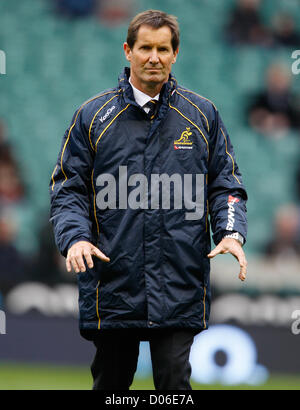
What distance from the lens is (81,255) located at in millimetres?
3373

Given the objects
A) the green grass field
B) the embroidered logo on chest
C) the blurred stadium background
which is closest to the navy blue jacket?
the embroidered logo on chest

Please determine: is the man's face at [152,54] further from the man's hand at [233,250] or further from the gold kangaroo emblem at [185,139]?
the man's hand at [233,250]

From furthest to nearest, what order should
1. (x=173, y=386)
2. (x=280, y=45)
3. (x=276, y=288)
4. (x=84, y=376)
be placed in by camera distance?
(x=280, y=45)
(x=276, y=288)
(x=84, y=376)
(x=173, y=386)

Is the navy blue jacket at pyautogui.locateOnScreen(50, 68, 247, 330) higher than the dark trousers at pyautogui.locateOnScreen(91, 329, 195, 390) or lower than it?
higher

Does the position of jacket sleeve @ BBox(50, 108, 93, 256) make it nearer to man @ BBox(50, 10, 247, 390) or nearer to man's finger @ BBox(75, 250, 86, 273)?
man @ BBox(50, 10, 247, 390)

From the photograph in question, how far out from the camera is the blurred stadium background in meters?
6.88

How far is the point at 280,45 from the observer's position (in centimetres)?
806

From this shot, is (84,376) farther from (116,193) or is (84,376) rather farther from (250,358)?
(116,193)

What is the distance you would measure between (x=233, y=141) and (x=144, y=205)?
173 inches

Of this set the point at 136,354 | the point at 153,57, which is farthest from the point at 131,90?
the point at 136,354

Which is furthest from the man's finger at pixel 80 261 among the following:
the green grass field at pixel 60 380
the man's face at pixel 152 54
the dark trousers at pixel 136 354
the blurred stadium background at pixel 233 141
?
the blurred stadium background at pixel 233 141

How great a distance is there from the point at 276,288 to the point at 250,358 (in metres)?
0.79

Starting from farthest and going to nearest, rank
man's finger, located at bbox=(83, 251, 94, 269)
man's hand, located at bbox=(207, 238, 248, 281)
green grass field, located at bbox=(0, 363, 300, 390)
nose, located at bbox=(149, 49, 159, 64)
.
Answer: green grass field, located at bbox=(0, 363, 300, 390), nose, located at bbox=(149, 49, 159, 64), man's hand, located at bbox=(207, 238, 248, 281), man's finger, located at bbox=(83, 251, 94, 269)

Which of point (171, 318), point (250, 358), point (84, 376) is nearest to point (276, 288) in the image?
point (250, 358)
